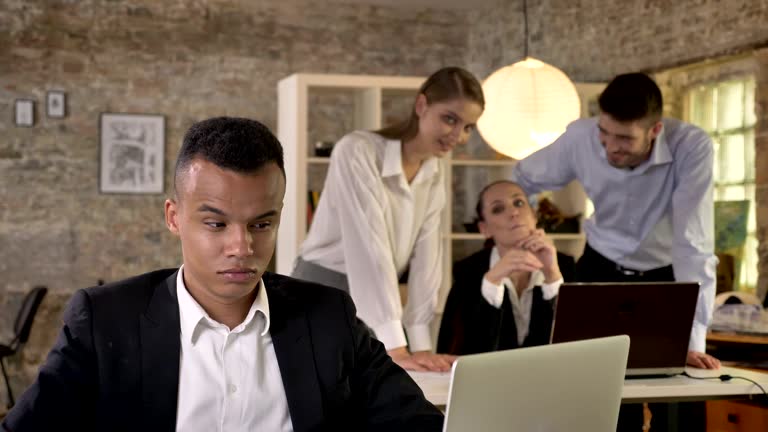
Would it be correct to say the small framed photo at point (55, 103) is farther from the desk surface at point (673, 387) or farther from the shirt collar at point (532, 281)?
the desk surface at point (673, 387)

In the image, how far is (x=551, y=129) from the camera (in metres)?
4.61

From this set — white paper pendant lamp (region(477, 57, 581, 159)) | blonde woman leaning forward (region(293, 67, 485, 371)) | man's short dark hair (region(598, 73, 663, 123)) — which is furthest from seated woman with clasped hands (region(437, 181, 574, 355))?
white paper pendant lamp (region(477, 57, 581, 159))

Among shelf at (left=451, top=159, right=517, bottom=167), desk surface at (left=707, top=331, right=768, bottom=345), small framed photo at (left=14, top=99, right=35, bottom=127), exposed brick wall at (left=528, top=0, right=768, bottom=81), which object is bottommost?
desk surface at (left=707, top=331, right=768, bottom=345)

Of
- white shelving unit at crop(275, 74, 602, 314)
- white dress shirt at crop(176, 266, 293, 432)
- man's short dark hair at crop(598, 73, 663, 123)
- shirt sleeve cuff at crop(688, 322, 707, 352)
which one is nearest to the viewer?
white dress shirt at crop(176, 266, 293, 432)

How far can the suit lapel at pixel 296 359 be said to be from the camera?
166 centimetres

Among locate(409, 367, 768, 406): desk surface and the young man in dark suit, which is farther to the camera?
locate(409, 367, 768, 406): desk surface

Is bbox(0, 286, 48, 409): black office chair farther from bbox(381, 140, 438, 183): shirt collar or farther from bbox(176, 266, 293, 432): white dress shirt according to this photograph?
bbox(176, 266, 293, 432): white dress shirt

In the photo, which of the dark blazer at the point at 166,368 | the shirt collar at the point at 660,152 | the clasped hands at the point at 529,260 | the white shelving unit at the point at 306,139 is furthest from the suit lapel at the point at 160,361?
the white shelving unit at the point at 306,139

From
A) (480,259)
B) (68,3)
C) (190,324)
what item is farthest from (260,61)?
(190,324)

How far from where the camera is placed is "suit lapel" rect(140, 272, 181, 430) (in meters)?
1.59

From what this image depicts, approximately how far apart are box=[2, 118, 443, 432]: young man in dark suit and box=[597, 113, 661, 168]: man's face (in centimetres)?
175

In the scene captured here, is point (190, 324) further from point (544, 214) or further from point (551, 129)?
point (544, 214)

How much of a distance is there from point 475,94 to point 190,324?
1.51 metres

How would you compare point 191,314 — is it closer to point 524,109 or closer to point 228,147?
point 228,147
